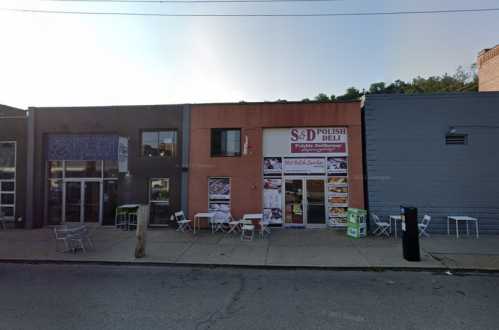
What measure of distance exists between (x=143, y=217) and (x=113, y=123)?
6.24 metres

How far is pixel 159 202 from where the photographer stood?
1168cm

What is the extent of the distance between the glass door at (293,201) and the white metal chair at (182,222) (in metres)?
4.11

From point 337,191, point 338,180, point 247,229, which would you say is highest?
point 338,180

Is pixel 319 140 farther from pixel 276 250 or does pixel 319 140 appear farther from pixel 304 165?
pixel 276 250

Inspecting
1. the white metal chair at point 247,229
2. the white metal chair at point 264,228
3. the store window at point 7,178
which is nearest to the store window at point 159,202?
the white metal chair at point 247,229

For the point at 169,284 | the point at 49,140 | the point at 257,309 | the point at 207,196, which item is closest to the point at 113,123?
the point at 49,140

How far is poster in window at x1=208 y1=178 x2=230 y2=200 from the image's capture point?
11414 millimetres

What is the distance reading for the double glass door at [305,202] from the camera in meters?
11.2

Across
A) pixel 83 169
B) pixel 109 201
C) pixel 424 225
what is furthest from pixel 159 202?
pixel 424 225

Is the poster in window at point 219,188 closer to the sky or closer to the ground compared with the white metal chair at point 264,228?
closer to the sky

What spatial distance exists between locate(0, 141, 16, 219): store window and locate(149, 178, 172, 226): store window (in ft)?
20.9

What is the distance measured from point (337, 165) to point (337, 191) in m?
1.09

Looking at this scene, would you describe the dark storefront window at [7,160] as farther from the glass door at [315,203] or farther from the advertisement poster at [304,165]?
the glass door at [315,203]

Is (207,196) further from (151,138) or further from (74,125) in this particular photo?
(74,125)
